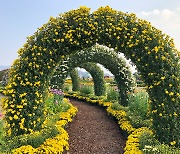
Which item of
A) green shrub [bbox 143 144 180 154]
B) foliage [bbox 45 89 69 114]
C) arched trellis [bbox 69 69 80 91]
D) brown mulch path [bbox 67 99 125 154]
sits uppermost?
arched trellis [bbox 69 69 80 91]

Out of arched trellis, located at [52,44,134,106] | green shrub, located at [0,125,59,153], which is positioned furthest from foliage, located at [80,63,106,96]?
green shrub, located at [0,125,59,153]

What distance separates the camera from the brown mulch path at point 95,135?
9055mm

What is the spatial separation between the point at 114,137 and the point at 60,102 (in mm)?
3815

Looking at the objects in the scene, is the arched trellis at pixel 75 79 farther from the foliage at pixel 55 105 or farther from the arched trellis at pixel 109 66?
the foliage at pixel 55 105

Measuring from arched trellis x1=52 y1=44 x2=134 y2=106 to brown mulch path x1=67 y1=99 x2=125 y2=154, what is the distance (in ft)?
5.72

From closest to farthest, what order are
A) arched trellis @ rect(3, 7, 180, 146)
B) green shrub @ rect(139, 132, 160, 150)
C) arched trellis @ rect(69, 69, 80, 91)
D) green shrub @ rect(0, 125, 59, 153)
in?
green shrub @ rect(0, 125, 59, 153) < green shrub @ rect(139, 132, 160, 150) < arched trellis @ rect(3, 7, 180, 146) < arched trellis @ rect(69, 69, 80, 91)

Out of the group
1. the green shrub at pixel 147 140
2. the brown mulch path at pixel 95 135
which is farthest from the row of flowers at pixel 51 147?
the green shrub at pixel 147 140

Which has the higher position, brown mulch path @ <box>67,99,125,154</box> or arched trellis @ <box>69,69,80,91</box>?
arched trellis @ <box>69,69,80,91</box>

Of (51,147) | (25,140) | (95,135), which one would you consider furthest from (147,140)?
(95,135)

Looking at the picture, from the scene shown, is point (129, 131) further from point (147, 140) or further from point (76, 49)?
point (76, 49)

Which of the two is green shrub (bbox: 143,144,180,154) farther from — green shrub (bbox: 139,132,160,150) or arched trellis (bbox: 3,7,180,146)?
arched trellis (bbox: 3,7,180,146)

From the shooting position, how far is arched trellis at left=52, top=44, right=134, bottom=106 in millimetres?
15320

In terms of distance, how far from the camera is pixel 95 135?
1062cm

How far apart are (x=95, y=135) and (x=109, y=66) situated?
19.5ft
